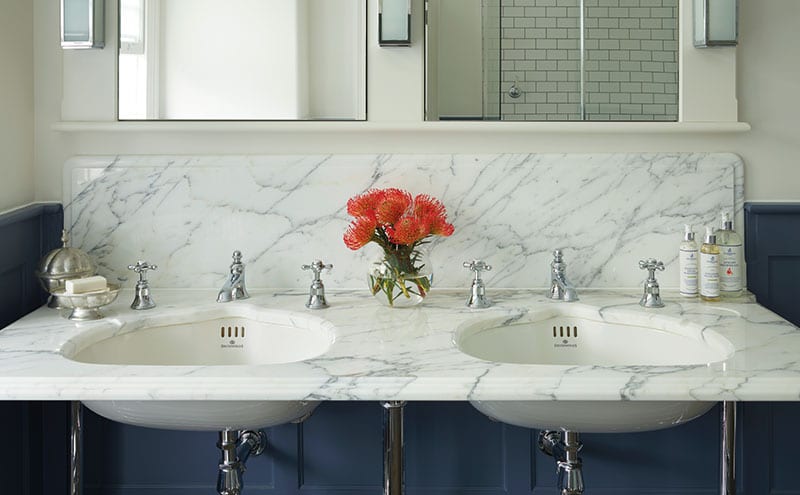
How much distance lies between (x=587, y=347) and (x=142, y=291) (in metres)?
0.94

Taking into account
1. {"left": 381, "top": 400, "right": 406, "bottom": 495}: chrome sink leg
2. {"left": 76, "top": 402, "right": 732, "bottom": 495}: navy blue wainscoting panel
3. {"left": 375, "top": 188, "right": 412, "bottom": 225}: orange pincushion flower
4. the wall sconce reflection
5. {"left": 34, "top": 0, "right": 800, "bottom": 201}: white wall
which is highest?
the wall sconce reflection

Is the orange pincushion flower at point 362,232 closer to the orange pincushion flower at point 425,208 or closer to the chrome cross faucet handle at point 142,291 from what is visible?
the orange pincushion flower at point 425,208

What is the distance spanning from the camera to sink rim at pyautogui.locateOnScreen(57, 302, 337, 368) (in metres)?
1.75

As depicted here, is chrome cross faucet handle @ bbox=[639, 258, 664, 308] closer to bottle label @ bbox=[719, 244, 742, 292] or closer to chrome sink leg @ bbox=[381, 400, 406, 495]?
bottle label @ bbox=[719, 244, 742, 292]

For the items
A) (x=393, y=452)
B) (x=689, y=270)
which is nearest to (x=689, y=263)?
(x=689, y=270)

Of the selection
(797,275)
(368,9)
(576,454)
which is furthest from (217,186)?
(797,275)

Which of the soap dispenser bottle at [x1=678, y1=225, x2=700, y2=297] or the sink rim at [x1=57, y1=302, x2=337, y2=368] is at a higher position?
the soap dispenser bottle at [x1=678, y1=225, x2=700, y2=297]

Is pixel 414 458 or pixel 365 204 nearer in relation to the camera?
pixel 365 204

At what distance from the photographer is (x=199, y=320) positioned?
76.0 inches

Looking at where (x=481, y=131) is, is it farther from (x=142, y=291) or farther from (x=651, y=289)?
(x=142, y=291)

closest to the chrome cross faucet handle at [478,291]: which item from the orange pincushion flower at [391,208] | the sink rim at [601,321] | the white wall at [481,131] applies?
the sink rim at [601,321]

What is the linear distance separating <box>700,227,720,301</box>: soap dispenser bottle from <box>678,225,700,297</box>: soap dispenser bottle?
0.02 meters

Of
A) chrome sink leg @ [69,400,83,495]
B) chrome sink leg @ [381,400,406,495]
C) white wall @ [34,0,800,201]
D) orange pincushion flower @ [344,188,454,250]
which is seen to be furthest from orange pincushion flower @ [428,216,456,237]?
chrome sink leg @ [69,400,83,495]

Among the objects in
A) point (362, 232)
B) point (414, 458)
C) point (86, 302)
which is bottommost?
point (414, 458)
